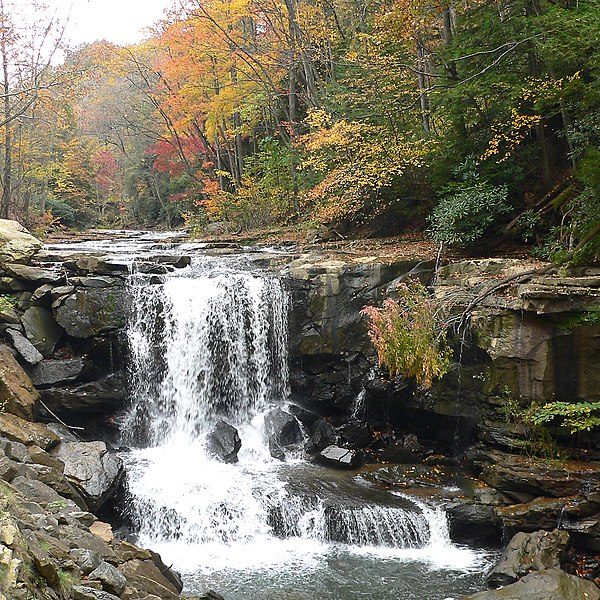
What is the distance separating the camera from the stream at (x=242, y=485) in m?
7.58

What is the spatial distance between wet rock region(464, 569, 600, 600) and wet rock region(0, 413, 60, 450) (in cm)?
635

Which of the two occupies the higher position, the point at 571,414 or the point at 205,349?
the point at 205,349

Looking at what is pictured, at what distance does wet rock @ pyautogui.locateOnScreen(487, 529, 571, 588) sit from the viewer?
23.3 ft

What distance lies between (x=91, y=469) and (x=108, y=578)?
13.5 ft

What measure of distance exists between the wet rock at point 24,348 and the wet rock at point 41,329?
6.1 inches

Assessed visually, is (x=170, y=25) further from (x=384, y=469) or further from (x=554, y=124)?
(x=384, y=469)

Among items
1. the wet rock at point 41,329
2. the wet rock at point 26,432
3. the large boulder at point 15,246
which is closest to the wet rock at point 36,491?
the wet rock at point 26,432

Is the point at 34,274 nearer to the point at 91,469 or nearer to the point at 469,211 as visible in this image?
the point at 91,469

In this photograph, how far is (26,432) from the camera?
8422 mm

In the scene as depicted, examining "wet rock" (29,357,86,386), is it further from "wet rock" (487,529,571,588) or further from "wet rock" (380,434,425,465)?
"wet rock" (487,529,571,588)

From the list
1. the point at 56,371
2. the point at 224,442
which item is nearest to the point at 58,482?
the point at 224,442

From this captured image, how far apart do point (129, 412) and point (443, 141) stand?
29.8 feet

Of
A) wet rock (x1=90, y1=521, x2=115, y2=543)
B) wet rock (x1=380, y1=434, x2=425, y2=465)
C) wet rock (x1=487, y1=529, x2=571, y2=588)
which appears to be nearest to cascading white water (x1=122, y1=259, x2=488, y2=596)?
wet rock (x1=487, y1=529, x2=571, y2=588)

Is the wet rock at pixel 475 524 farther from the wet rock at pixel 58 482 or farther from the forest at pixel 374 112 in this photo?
the wet rock at pixel 58 482
